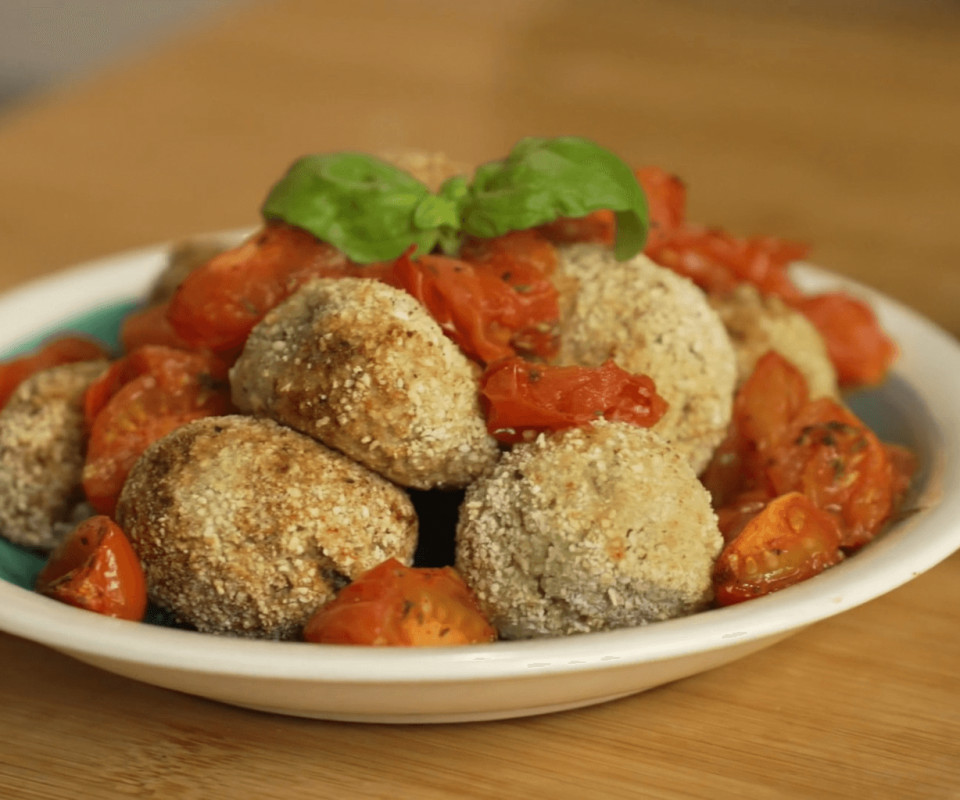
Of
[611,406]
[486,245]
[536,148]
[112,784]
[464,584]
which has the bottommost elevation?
[112,784]

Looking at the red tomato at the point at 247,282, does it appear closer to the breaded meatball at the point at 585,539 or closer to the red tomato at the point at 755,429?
the breaded meatball at the point at 585,539

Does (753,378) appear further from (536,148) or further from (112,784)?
(112,784)

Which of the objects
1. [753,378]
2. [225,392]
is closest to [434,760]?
[225,392]

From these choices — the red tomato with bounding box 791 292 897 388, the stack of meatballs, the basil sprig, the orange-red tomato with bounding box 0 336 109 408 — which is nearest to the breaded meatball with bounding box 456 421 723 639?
the stack of meatballs

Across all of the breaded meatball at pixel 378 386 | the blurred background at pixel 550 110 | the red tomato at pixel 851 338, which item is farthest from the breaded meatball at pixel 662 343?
the blurred background at pixel 550 110

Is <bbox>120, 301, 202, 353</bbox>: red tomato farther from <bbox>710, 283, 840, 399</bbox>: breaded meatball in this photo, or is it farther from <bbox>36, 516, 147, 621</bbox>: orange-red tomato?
<bbox>710, 283, 840, 399</bbox>: breaded meatball
